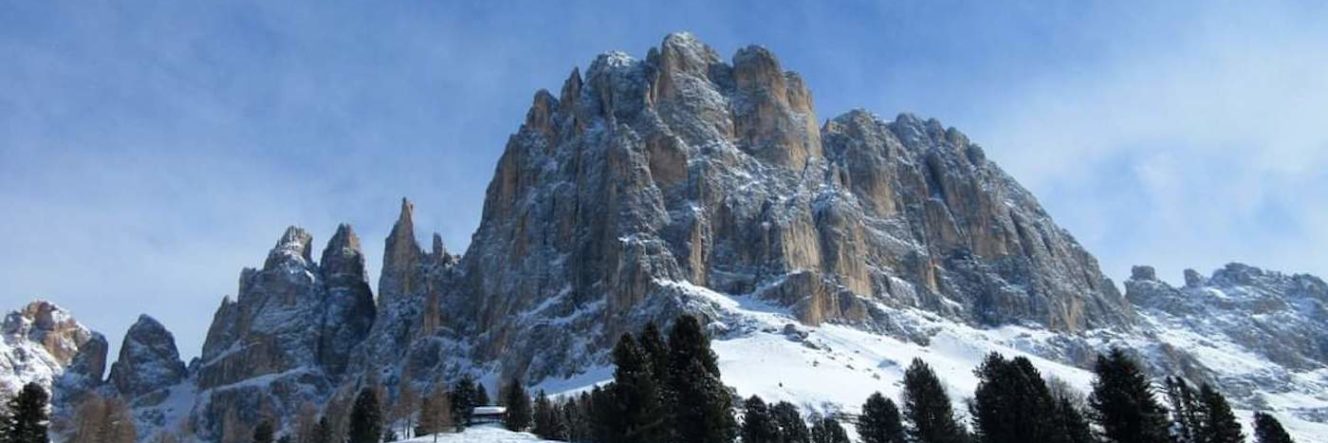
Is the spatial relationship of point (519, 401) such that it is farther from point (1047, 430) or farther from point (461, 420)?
point (1047, 430)

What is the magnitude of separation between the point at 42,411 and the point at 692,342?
2071 inches

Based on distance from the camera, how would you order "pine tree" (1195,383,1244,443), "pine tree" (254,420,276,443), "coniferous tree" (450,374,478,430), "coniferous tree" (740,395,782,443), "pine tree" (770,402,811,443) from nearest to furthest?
"pine tree" (1195,383,1244,443), "coniferous tree" (740,395,782,443), "pine tree" (770,402,811,443), "coniferous tree" (450,374,478,430), "pine tree" (254,420,276,443)

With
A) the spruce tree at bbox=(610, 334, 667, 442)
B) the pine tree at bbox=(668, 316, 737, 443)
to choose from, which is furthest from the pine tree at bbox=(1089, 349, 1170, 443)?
the spruce tree at bbox=(610, 334, 667, 442)

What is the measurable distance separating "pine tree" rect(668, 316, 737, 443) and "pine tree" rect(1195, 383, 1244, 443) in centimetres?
3595

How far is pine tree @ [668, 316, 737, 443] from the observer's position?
8156cm

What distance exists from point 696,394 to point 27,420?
5218cm

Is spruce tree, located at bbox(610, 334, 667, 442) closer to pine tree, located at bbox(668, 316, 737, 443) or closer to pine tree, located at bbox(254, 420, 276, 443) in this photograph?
pine tree, located at bbox(668, 316, 737, 443)

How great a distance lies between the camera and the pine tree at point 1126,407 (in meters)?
75.9

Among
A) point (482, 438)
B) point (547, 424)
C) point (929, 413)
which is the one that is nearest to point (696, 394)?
point (482, 438)

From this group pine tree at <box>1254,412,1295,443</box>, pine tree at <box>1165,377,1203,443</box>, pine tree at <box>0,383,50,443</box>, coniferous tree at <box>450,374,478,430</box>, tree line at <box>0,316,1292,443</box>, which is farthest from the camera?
coniferous tree at <box>450,374,478,430</box>

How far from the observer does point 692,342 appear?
282ft

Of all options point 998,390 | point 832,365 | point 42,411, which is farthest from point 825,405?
point 42,411

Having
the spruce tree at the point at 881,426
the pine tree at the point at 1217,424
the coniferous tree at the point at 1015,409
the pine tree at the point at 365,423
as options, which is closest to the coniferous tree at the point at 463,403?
the pine tree at the point at 365,423

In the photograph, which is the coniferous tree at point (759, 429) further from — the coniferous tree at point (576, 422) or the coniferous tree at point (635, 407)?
the coniferous tree at point (635, 407)
